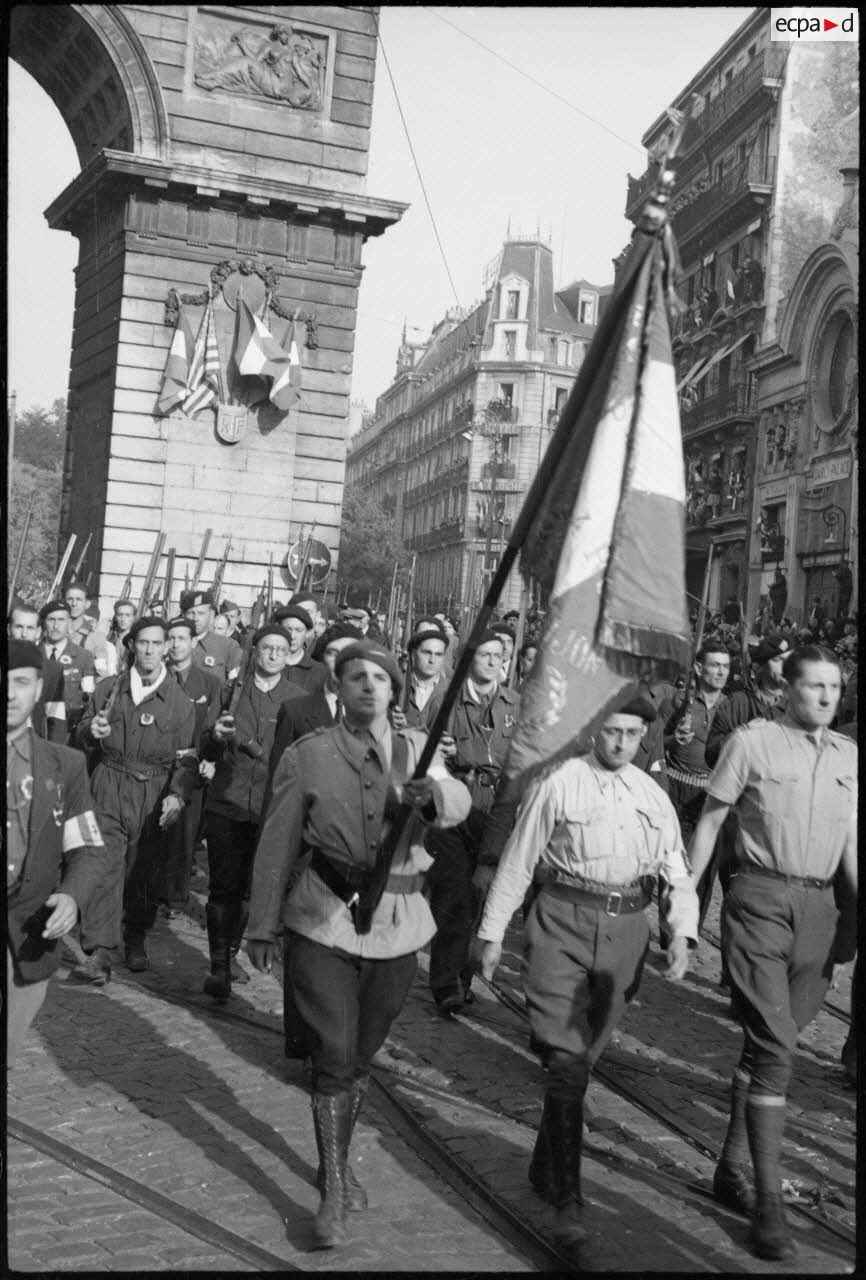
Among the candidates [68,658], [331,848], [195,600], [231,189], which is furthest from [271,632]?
[231,189]

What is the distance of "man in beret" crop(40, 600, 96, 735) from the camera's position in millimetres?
10828

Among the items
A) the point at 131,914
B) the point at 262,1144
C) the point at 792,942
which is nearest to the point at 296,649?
the point at 131,914

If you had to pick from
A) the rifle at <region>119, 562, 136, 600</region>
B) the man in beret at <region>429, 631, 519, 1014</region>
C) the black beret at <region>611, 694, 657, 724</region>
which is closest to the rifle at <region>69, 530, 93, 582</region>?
the rifle at <region>119, 562, 136, 600</region>

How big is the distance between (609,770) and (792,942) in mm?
909

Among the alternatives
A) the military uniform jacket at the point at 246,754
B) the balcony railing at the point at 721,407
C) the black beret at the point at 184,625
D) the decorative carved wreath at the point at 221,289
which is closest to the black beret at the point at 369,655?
the military uniform jacket at the point at 246,754

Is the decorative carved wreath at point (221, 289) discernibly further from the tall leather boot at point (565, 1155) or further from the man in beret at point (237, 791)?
the tall leather boot at point (565, 1155)

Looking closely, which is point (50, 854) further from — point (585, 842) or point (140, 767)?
point (140, 767)

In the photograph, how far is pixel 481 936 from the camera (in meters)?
5.39

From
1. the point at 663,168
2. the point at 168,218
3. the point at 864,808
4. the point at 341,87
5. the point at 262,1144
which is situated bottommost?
the point at 262,1144

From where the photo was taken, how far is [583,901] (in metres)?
5.43

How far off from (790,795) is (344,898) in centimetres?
169

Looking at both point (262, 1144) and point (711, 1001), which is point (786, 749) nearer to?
point (262, 1144)

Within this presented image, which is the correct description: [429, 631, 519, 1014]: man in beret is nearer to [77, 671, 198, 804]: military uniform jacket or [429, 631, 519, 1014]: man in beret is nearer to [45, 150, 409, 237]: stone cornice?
[77, 671, 198, 804]: military uniform jacket

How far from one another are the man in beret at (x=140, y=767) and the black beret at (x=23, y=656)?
12.5ft
